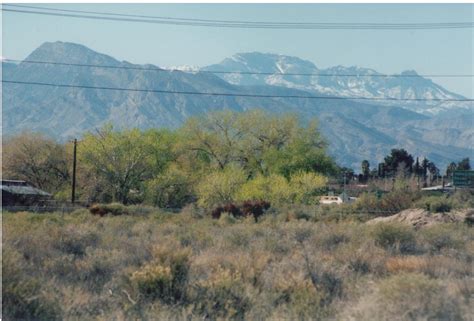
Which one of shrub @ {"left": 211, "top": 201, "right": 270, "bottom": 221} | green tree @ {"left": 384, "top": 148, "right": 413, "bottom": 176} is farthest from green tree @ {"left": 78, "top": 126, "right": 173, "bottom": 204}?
green tree @ {"left": 384, "top": 148, "right": 413, "bottom": 176}

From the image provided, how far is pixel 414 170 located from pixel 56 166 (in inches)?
2624

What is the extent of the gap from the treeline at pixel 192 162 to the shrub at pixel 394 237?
35.7m

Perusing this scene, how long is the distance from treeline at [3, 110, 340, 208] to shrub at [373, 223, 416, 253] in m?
35.7

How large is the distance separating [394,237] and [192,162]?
45.0 meters

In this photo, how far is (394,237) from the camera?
21438 mm

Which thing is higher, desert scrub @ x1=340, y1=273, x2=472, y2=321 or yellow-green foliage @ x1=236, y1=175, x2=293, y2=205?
desert scrub @ x1=340, y1=273, x2=472, y2=321

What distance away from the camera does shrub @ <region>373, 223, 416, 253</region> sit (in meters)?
21.0

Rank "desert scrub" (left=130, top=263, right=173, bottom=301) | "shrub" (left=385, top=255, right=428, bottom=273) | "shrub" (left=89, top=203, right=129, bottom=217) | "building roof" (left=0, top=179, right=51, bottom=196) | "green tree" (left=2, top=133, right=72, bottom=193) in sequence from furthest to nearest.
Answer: "green tree" (left=2, top=133, right=72, bottom=193), "building roof" (left=0, top=179, right=51, bottom=196), "shrub" (left=89, top=203, right=129, bottom=217), "shrub" (left=385, top=255, right=428, bottom=273), "desert scrub" (left=130, top=263, right=173, bottom=301)

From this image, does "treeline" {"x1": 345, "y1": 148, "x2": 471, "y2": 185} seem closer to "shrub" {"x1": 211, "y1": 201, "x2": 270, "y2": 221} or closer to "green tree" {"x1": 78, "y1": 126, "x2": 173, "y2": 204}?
"green tree" {"x1": 78, "y1": 126, "x2": 173, "y2": 204}

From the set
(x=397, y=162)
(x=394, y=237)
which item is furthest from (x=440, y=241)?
(x=397, y=162)

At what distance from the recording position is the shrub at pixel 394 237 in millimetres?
20969

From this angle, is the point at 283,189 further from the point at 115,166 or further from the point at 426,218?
the point at 426,218

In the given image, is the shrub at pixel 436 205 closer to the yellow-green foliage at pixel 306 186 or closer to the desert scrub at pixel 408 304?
the yellow-green foliage at pixel 306 186

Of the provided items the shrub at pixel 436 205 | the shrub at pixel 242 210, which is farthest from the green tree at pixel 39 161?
the shrub at pixel 436 205
